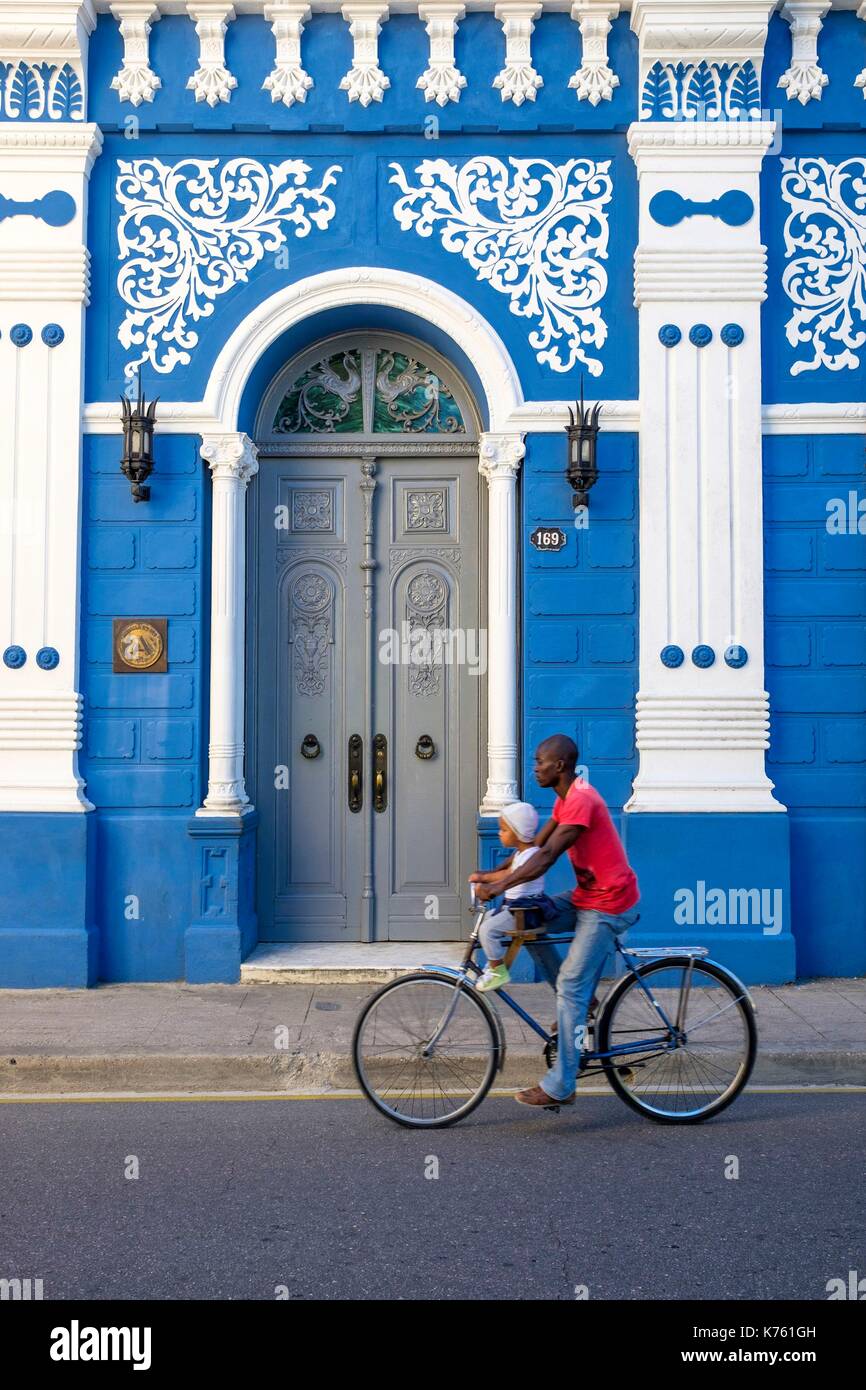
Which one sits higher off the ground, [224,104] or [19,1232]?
[224,104]

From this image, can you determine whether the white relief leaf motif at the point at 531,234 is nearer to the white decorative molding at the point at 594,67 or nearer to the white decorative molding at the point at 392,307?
the white decorative molding at the point at 392,307

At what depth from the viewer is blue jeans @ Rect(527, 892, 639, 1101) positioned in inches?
202

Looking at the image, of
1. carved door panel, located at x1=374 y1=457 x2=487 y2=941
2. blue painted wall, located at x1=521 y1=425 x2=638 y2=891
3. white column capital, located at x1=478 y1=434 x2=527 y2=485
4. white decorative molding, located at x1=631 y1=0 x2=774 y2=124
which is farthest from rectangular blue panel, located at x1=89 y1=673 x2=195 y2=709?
white decorative molding, located at x1=631 y1=0 x2=774 y2=124

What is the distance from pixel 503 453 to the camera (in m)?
8.05

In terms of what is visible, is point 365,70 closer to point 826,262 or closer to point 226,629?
point 826,262

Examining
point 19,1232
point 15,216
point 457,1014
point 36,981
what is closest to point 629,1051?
point 457,1014

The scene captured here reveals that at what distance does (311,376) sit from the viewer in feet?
28.3

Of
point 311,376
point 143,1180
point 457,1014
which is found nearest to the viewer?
point 143,1180

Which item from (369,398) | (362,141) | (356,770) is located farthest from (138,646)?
(362,141)

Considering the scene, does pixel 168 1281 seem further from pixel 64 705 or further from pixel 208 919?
pixel 64 705

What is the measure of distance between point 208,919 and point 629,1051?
3.41 metres

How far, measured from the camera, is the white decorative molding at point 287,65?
8.02m

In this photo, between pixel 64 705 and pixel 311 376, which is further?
pixel 311 376

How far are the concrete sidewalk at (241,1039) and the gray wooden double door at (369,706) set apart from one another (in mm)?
1055
